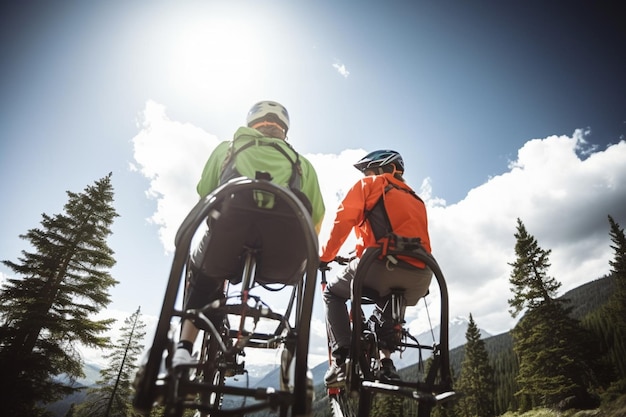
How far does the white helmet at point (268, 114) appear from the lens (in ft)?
11.7

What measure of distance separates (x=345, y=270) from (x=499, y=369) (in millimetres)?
109992

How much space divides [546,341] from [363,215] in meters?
32.9

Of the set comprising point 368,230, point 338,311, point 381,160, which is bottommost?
point 338,311

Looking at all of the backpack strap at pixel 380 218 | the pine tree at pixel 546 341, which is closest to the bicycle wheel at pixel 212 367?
the backpack strap at pixel 380 218

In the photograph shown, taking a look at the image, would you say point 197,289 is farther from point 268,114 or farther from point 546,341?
point 546,341

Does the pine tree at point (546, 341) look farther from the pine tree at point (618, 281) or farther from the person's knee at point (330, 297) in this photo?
the person's knee at point (330, 297)

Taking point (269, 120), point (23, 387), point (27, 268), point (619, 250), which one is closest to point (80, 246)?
point (27, 268)

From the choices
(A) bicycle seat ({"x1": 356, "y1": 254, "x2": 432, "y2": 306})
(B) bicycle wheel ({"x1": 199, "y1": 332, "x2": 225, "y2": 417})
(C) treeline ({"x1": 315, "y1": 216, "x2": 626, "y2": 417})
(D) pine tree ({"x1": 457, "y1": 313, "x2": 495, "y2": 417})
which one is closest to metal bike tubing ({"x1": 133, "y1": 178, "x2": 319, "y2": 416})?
(B) bicycle wheel ({"x1": 199, "y1": 332, "x2": 225, "y2": 417})

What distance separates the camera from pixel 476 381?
44844 millimetres

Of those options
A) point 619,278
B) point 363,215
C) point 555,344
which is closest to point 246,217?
point 363,215

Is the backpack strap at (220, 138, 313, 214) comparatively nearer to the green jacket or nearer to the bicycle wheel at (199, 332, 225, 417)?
the green jacket

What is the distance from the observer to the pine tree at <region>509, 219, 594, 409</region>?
2562 centimetres

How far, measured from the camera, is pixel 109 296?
61.7ft

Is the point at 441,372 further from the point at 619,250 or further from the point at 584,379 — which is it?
the point at 619,250
